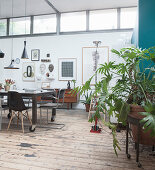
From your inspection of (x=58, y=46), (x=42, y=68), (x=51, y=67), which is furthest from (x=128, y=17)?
(x=42, y=68)

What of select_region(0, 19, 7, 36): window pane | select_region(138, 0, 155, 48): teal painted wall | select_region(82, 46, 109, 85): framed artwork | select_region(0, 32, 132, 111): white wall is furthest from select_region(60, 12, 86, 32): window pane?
select_region(138, 0, 155, 48): teal painted wall

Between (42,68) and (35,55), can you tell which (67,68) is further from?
(35,55)

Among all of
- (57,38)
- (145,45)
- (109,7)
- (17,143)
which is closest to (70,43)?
(57,38)

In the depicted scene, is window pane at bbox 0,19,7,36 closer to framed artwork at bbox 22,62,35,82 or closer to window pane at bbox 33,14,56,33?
window pane at bbox 33,14,56,33

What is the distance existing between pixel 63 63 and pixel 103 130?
12.8 ft

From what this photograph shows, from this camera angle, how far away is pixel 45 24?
7.28m

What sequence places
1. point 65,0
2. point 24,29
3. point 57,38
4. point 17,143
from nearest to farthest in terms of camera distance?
point 17,143
point 65,0
point 57,38
point 24,29

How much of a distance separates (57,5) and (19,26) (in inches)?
86.0

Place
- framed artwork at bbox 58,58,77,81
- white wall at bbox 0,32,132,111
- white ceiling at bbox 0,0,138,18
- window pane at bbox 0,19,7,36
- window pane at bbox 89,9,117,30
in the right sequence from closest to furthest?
white ceiling at bbox 0,0,138,18 → white wall at bbox 0,32,132,111 → window pane at bbox 89,9,117,30 → framed artwork at bbox 58,58,77,81 → window pane at bbox 0,19,7,36

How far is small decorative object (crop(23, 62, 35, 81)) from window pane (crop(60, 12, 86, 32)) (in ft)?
6.73

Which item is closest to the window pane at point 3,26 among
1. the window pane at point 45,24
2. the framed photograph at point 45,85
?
the window pane at point 45,24

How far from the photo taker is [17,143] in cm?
282

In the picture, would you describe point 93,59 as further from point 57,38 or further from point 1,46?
point 1,46

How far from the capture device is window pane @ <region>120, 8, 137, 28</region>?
Answer: 642 centimetres
